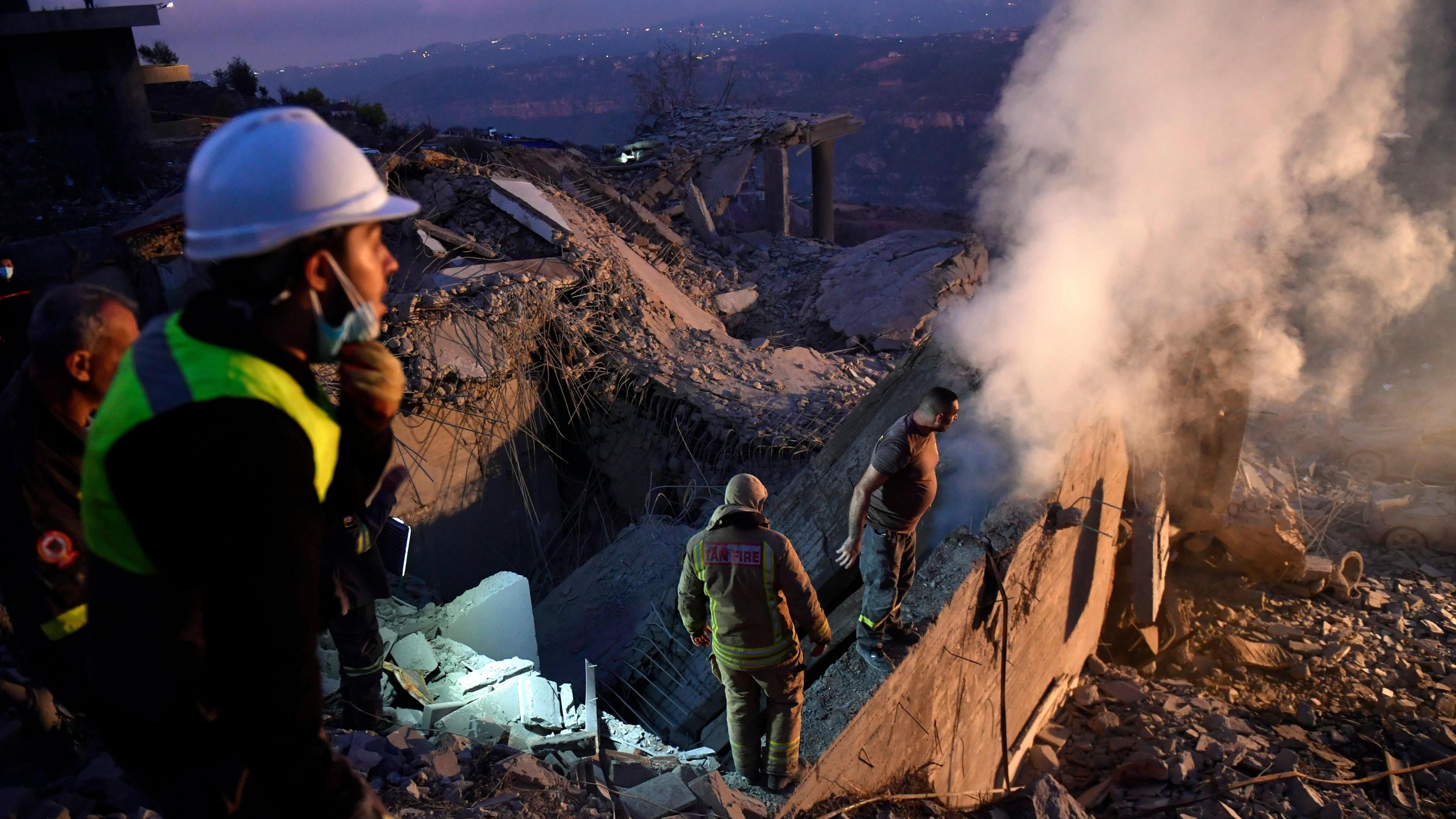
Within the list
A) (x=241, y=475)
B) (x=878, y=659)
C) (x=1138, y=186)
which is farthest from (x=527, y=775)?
(x=1138, y=186)

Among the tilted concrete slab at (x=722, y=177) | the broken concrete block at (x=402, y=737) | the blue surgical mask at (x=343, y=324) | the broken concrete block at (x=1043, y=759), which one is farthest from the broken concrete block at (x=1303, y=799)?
the tilted concrete slab at (x=722, y=177)

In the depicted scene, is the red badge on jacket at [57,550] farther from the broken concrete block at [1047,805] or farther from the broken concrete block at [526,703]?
the broken concrete block at [1047,805]

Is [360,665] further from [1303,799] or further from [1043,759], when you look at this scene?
[1303,799]

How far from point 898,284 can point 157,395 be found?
12.6 m

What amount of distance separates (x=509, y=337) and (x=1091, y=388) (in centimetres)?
507

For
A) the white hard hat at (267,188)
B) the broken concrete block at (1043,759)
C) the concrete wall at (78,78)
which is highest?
the concrete wall at (78,78)

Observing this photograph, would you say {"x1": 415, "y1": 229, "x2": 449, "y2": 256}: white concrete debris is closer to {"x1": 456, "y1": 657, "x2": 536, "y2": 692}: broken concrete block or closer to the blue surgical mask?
{"x1": 456, "y1": 657, "x2": 536, "y2": 692}: broken concrete block

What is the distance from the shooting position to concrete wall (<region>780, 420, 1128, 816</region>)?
3949mm

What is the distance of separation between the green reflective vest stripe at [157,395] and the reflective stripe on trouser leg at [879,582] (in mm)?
3347

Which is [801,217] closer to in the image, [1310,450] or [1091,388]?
[1310,450]

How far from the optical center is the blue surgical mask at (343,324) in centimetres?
136

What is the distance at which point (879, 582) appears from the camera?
4.32 metres

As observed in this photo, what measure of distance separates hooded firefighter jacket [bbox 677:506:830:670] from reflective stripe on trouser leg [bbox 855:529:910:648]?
0.57 metres

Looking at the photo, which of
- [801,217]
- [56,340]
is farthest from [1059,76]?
Answer: [801,217]
